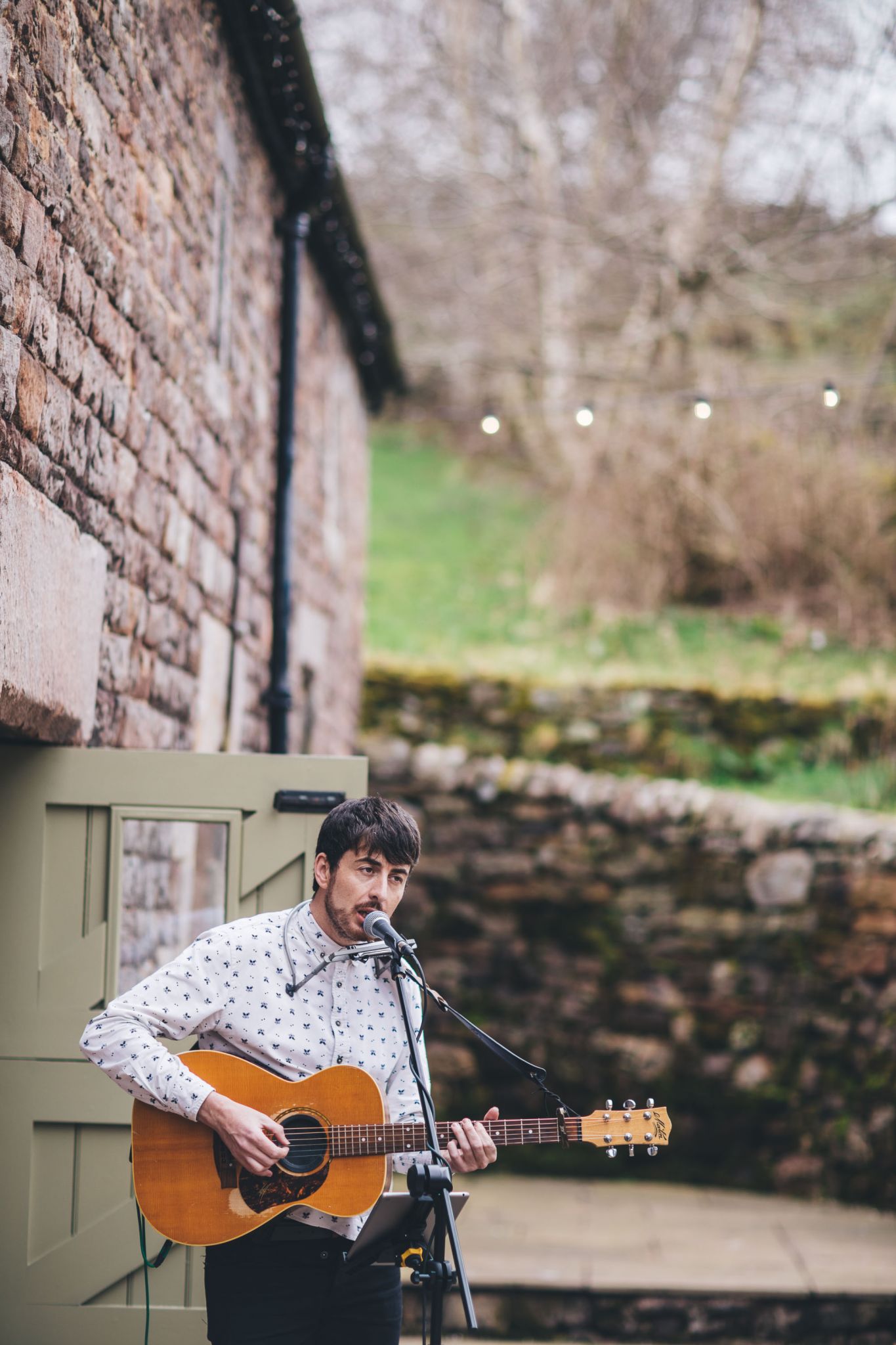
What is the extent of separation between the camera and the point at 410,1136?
8.03ft

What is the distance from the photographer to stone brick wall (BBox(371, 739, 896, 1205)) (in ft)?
21.1

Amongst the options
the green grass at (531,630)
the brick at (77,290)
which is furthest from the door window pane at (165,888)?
the green grass at (531,630)

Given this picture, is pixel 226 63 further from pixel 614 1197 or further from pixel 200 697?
pixel 614 1197

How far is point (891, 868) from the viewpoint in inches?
255

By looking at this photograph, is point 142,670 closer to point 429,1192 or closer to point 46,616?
point 46,616

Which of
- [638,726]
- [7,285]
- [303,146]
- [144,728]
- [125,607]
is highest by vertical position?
[303,146]

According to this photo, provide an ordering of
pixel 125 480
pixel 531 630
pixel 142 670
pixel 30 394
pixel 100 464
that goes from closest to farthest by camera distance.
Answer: pixel 30 394 < pixel 100 464 < pixel 125 480 < pixel 142 670 < pixel 531 630

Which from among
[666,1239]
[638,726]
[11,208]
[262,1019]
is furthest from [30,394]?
[638,726]

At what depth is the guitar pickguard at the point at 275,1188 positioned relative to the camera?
2396 millimetres

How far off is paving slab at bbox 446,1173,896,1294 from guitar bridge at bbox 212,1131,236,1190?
2972 mm

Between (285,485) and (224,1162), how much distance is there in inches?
144

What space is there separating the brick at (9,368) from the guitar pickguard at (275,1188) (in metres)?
1.66

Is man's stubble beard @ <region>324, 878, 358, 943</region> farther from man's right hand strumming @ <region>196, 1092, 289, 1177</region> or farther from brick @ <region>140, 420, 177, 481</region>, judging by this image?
brick @ <region>140, 420, 177, 481</region>

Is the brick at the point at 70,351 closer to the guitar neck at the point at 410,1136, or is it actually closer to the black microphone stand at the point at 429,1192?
the black microphone stand at the point at 429,1192
